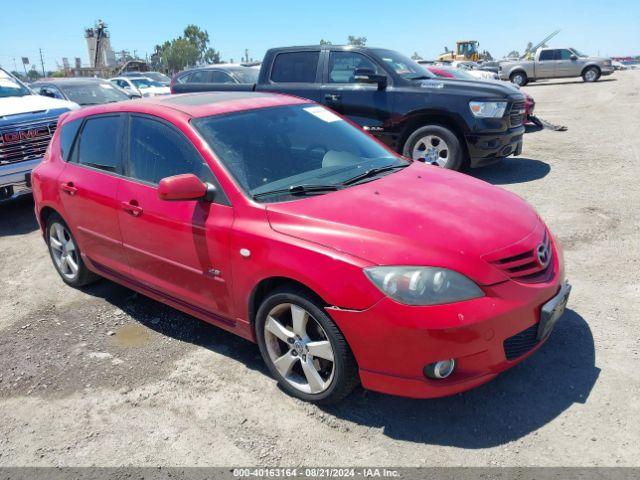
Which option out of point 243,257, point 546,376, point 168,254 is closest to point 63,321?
point 168,254

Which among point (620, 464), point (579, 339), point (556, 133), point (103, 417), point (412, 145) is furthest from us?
point (556, 133)

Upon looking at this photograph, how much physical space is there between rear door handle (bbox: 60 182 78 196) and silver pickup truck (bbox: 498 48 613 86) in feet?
92.0

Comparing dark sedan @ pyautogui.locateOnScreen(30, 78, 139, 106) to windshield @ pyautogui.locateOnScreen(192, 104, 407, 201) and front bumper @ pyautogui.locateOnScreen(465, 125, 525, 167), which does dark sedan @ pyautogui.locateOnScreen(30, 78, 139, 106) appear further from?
windshield @ pyautogui.locateOnScreen(192, 104, 407, 201)

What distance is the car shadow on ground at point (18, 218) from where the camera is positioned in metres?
6.99

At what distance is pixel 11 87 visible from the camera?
890 centimetres

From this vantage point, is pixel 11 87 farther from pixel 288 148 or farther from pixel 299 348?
pixel 299 348

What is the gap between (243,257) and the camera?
3.12 meters

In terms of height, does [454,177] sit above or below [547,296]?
above

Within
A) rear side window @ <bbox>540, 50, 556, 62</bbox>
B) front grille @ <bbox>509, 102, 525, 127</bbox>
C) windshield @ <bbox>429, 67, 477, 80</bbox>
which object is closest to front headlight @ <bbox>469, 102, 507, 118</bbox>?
front grille @ <bbox>509, 102, 525, 127</bbox>

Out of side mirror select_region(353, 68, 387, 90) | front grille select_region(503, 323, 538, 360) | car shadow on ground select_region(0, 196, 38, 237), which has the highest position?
side mirror select_region(353, 68, 387, 90)

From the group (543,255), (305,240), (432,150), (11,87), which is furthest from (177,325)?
(11,87)

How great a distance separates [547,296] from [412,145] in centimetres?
527

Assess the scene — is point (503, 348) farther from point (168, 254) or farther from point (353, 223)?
point (168, 254)

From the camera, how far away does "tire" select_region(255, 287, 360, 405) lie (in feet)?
9.23
